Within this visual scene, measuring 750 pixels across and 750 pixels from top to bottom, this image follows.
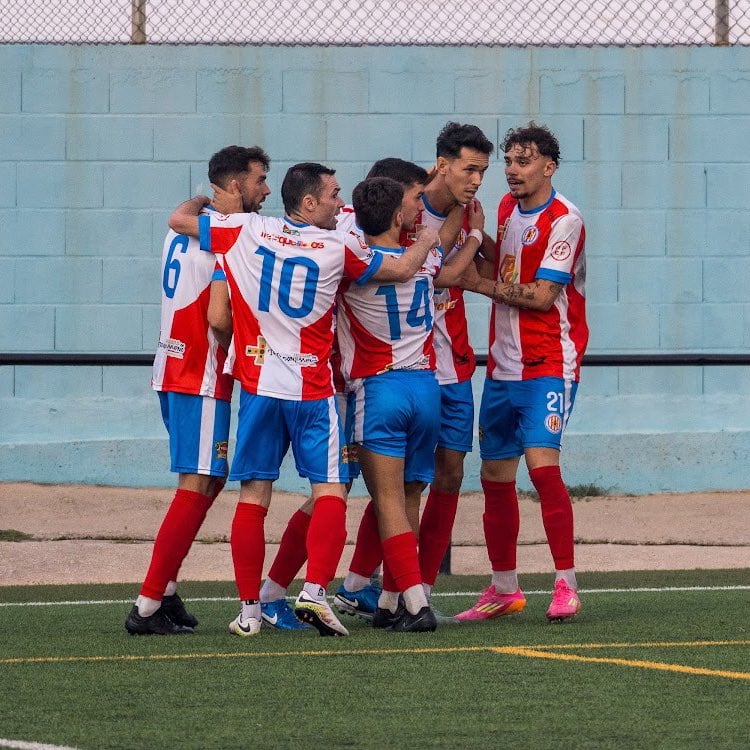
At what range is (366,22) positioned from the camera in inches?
430

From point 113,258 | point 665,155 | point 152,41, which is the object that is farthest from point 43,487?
point 665,155

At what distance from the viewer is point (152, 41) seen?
35.8ft

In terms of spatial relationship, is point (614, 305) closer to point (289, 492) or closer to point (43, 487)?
point (289, 492)

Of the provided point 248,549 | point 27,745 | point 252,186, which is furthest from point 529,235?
point 27,745

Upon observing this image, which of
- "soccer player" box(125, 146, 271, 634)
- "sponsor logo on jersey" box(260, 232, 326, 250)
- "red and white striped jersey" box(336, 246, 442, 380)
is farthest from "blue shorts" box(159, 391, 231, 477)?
"sponsor logo on jersey" box(260, 232, 326, 250)

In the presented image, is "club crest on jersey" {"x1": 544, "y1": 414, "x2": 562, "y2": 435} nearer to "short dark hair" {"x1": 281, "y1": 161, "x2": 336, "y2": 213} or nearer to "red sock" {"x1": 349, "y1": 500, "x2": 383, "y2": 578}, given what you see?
"red sock" {"x1": 349, "y1": 500, "x2": 383, "y2": 578}

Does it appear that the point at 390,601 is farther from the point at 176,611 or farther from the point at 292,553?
the point at 176,611

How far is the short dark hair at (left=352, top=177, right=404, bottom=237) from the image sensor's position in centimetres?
584

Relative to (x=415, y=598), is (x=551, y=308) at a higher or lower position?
higher

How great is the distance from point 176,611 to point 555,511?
1475mm

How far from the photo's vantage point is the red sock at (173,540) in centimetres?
577

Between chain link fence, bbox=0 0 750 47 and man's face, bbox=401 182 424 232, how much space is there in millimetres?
5083

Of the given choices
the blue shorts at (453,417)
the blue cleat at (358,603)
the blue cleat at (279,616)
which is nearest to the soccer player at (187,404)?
the blue cleat at (279,616)

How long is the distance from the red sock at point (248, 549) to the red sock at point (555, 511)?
3.70 feet
